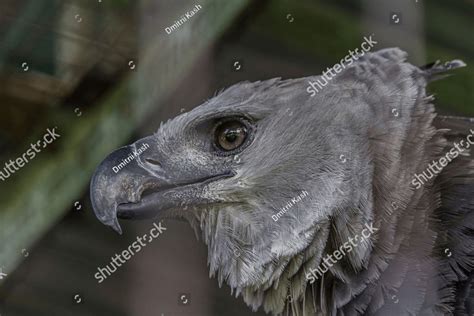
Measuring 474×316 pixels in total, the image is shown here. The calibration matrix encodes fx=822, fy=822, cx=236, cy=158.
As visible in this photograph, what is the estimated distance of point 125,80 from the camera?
7.35 feet

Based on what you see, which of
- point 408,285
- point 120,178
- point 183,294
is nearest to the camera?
point 408,285

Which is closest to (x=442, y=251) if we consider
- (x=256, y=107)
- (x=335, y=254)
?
(x=335, y=254)

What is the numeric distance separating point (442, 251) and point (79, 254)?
3.38ft

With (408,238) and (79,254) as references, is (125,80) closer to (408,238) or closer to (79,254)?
(79,254)
